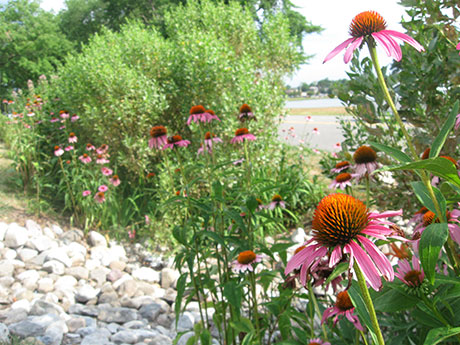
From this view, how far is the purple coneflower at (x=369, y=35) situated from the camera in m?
0.79

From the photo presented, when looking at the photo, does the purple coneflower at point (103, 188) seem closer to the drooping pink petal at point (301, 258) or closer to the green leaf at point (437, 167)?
the drooping pink petal at point (301, 258)

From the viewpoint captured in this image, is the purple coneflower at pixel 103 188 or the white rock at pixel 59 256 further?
the purple coneflower at pixel 103 188

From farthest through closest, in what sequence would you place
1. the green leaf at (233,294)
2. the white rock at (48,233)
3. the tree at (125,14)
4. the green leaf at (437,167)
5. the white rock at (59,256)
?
the tree at (125,14) → the white rock at (48,233) → the white rock at (59,256) → the green leaf at (233,294) → the green leaf at (437,167)

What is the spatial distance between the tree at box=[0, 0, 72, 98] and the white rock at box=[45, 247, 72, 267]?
579 inches

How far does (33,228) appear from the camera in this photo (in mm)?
3453

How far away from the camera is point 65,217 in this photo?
3867mm

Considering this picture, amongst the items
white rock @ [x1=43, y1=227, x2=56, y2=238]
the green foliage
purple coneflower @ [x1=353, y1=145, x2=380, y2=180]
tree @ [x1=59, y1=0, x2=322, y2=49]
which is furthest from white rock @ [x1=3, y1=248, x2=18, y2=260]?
tree @ [x1=59, y1=0, x2=322, y2=49]

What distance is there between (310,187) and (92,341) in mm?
2605

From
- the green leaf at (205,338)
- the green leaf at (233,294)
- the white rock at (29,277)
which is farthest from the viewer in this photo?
the white rock at (29,277)

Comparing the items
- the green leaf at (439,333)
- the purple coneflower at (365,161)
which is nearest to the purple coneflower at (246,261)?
the purple coneflower at (365,161)

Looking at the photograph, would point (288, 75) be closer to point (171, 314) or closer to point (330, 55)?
point (171, 314)

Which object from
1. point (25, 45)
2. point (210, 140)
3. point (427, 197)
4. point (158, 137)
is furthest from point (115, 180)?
point (25, 45)

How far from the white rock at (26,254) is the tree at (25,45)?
47.9 ft

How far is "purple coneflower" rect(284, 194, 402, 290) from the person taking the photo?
1.99ft
